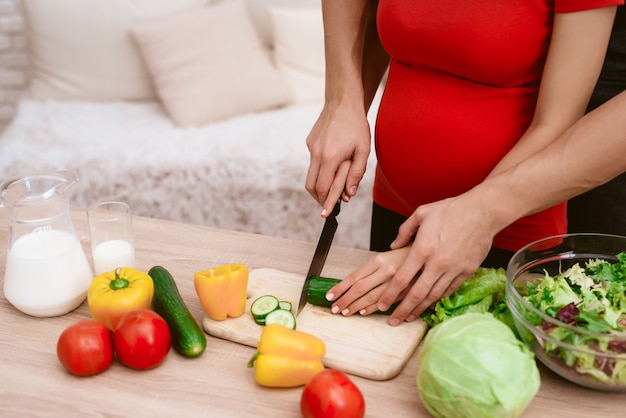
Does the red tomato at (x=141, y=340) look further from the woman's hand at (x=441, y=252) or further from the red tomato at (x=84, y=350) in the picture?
the woman's hand at (x=441, y=252)

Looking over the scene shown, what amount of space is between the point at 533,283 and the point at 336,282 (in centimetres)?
37

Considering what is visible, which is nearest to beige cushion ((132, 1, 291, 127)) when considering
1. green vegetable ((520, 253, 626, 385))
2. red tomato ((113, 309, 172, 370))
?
red tomato ((113, 309, 172, 370))

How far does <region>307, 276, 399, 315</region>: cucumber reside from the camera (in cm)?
127

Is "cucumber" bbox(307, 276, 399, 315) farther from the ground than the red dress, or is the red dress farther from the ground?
the red dress

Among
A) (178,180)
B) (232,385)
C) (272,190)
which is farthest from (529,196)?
(178,180)

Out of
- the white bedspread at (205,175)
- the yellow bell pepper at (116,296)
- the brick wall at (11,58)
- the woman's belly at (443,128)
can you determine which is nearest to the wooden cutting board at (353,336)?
the yellow bell pepper at (116,296)

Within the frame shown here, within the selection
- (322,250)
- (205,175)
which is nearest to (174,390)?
(322,250)

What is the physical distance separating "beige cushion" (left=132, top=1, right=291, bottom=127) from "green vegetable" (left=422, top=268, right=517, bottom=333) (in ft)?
7.47

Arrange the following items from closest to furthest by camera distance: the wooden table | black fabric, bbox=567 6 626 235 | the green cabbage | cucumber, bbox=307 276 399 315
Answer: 1. the green cabbage
2. the wooden table
3. cucumber, bbox=307 276 399 315
4. black fabric, bbox=567 6 626 235

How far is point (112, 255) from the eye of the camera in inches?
53.2

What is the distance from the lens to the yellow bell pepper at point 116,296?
46.9 inches

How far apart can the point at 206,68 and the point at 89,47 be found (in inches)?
25.3

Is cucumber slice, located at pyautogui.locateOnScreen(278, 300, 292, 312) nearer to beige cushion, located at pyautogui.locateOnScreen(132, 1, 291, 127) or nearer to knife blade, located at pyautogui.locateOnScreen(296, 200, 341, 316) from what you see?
knife blade, located at pyautogui.locateOnScreen(296, 200, 341, 316)

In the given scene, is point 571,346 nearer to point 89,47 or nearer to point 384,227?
point 384,227
